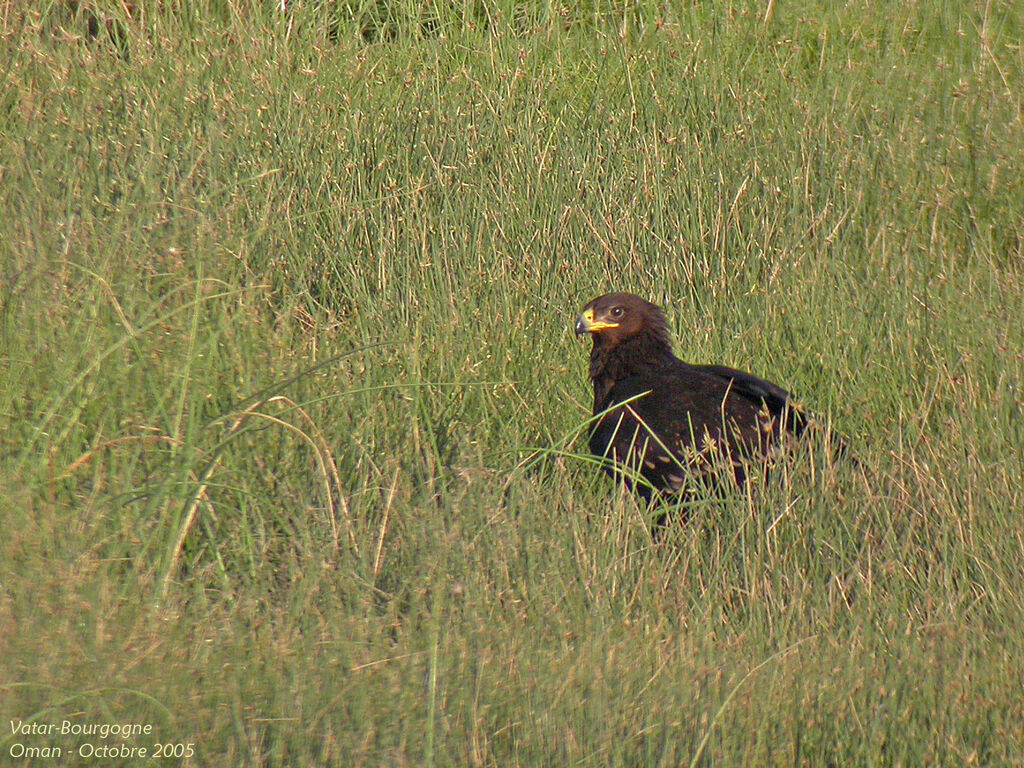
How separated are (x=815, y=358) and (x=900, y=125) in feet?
6.38

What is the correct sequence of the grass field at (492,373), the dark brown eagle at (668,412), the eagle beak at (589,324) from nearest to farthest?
1. the grass field at (492,373)
2. the dark brown eagle at (668,412)
3. the eagle beak at (589,324)

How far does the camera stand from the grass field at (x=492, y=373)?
255 centimetres

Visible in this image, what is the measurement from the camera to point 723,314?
517 cm

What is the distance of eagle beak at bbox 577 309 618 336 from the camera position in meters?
4.73

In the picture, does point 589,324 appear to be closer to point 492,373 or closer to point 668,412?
point 492,373

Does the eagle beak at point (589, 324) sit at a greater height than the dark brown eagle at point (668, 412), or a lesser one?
greater

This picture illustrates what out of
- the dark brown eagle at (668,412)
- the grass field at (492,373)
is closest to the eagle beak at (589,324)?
the dark brown eagle at (668,412)

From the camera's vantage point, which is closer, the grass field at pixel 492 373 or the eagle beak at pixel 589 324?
the grass field at pixel 492 373

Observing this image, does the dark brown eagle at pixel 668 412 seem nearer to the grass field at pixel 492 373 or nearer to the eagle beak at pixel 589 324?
the eagle beak at pixel 589 324

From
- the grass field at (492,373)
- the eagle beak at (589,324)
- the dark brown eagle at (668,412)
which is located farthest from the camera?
the eagle beak at (589,324)

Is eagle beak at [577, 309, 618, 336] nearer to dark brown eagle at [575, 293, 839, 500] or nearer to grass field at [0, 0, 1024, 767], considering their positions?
dark brown eagle at [575, 293, 839, 500]

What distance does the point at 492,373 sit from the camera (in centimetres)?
458

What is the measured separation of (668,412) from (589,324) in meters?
0.58

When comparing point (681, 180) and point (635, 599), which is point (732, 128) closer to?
point (681, 180)
